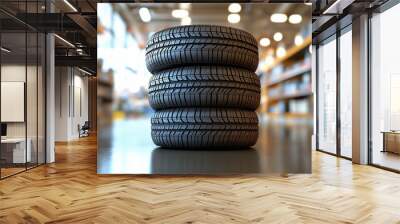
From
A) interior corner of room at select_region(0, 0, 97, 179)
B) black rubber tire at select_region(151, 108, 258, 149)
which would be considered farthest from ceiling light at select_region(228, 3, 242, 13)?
interior corner of room at select_region(0, 0, 97, 179)

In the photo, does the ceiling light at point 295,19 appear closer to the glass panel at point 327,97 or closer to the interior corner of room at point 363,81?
the interior corner of room at point 363,81

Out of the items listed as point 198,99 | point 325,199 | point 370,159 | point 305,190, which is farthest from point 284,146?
point 370,159

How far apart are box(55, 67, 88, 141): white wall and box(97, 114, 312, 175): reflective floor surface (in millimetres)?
11140

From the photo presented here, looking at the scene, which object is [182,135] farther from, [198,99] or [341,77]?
[341,77]

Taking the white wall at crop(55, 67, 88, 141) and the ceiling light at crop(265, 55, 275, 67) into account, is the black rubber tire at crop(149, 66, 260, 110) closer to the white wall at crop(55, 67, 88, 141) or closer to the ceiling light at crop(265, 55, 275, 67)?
the ceiling light at crop(265, 55, 275, 67)

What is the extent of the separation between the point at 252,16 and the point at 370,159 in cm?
477

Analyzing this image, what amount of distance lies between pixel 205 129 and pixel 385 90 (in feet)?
14.9

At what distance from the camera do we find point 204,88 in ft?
1.40

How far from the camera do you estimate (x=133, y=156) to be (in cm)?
51

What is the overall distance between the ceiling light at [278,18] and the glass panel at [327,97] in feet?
19.6

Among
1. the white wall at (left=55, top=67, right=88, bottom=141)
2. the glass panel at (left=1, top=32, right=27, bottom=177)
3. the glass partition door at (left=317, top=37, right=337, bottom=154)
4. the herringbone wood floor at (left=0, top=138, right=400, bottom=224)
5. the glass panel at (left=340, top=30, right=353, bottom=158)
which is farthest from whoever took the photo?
the white wall at (left=55, top=67, right=88, bottom=141)

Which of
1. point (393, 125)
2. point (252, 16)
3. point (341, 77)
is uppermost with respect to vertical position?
point (341, 77)

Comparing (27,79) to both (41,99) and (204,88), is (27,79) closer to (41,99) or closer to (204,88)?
(41,99)

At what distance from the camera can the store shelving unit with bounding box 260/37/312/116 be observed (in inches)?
21.7
